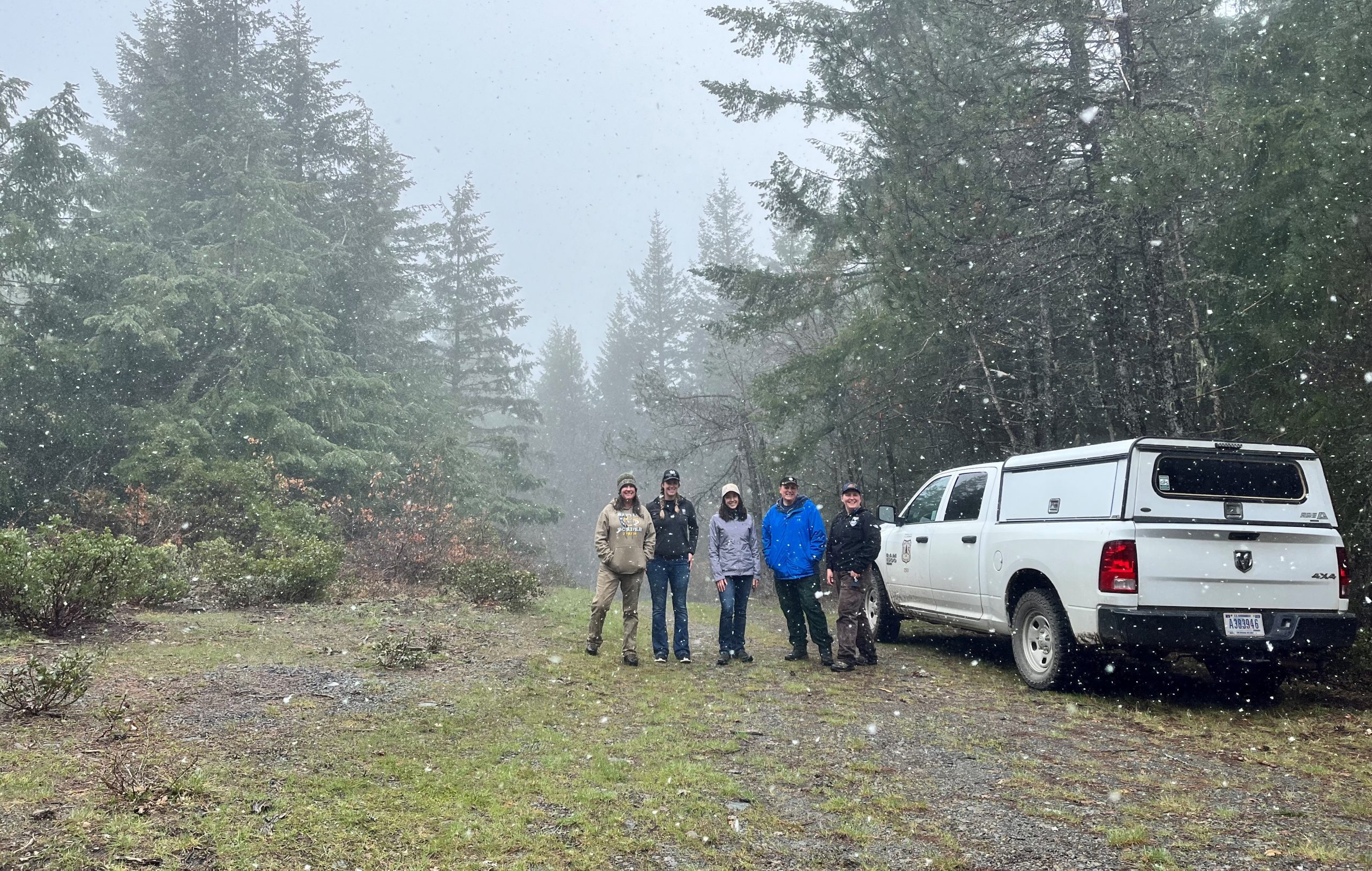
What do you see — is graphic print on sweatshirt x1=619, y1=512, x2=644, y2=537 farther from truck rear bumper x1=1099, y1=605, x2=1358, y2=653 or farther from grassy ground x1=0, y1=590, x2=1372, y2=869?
A: truck rear bumper x1=1099, y1=605, x2=1358, y2=653

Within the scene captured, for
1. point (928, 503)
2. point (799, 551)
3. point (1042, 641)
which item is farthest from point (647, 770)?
point (928, 503)

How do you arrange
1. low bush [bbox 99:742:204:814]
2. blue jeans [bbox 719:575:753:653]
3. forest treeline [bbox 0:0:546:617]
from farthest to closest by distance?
forest treeline [bbox 0:0:546:617]
blue jeans [bbox 719:575:753:653]
low bush [bbox 99:742:204:814]

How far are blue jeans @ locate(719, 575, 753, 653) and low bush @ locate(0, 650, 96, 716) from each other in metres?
5.94

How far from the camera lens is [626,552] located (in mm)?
8953

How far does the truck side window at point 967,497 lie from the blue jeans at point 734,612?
8.27 ft

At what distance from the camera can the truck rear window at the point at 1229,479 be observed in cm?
678

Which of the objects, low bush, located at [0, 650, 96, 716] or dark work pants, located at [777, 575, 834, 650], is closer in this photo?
low bush, located at [0, 650, 96, 716]

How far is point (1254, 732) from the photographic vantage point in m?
6.30

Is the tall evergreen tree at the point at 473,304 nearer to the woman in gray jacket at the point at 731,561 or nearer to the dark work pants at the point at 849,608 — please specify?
the woman in gray jacket at the point at 731,561

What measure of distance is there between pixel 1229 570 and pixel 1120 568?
0.87 meters

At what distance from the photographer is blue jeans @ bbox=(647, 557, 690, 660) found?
9.25 meters

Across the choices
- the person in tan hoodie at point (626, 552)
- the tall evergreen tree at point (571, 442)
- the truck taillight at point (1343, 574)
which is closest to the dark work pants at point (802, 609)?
→ the person in tan hoodie at point (626, 552)

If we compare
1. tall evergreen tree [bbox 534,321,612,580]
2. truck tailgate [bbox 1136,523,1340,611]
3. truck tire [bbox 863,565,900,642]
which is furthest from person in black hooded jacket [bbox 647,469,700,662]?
tall evergreen tree [bbox 534,321,612,580]

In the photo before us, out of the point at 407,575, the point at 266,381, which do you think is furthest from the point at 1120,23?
the point at 266,381
